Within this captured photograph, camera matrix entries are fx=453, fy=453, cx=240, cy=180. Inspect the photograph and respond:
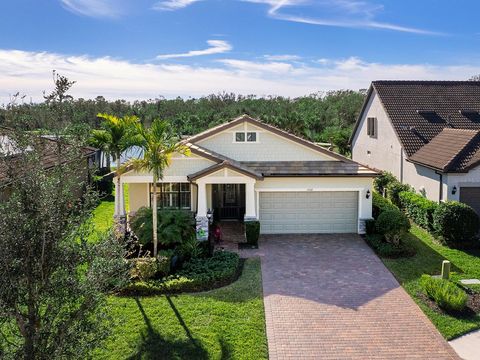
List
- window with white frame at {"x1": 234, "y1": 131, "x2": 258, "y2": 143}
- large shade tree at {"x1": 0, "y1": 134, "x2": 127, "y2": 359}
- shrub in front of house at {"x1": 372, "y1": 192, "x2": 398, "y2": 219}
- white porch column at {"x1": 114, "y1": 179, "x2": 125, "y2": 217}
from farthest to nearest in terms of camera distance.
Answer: window with white frame at {"x1": 234, "y1": 131, "x2": 258, "y2": 143} → shrub in front of house at {"x1": 372, "y1": 192, "x2": 398, "y2": 219} → white porch column at {"x1": 114, "y1": 179, "x2": 125, "y2": 217} → large shade tree at {"x1": 0, "y1": 134, "x2": 127, "y2": 359}

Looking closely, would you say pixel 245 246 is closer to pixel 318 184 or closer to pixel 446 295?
pixel 318 184

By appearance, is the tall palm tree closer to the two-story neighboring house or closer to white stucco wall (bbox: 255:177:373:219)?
white stucco wall (bbox: 255:177:373:219)

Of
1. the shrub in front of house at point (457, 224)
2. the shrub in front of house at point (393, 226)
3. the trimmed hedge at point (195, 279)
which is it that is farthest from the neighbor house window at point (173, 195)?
the shrub in front of house at point (457, 224)

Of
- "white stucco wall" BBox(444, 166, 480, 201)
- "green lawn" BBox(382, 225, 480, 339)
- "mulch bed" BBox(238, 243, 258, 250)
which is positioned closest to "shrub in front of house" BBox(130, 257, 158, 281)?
"mulch bed" BBox(238, 243, 258, 250)

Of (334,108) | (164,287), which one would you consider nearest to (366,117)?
(164,287)

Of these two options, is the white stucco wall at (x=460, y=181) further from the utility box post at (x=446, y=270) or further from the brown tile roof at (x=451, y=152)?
the utility box post at (x=446, y=270)
